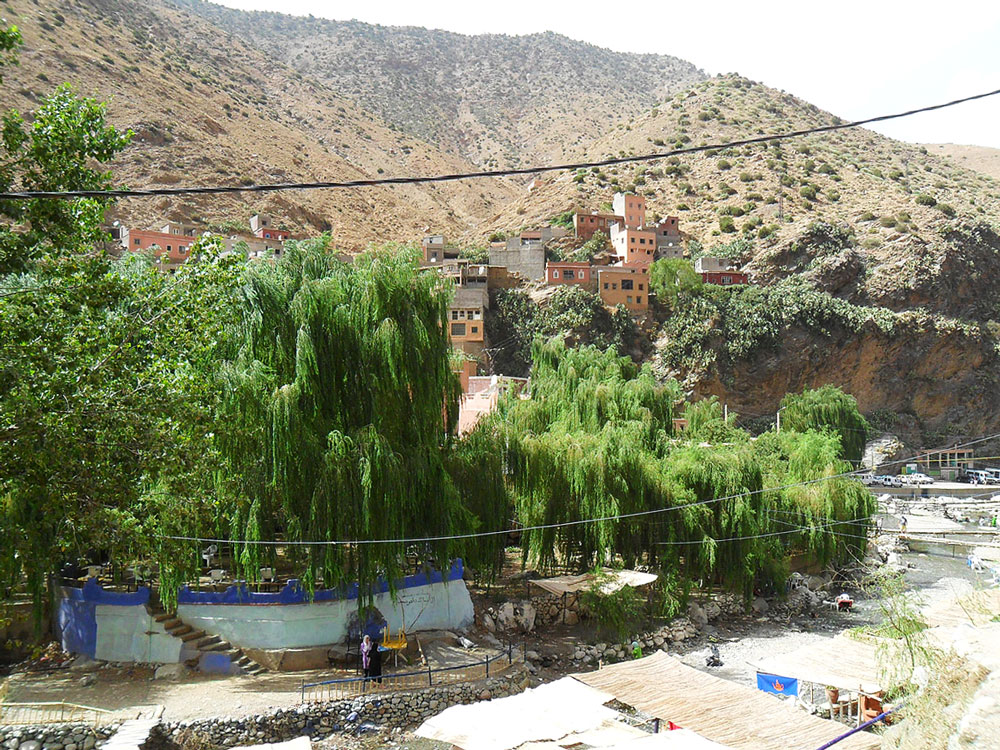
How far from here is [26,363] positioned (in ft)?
27.1

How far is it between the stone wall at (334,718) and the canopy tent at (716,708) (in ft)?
10.2

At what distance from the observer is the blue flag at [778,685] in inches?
578

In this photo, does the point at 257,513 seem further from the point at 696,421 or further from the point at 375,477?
the point at 696,421

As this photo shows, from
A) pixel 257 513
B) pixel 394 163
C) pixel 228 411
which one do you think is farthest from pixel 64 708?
pixel 394 163

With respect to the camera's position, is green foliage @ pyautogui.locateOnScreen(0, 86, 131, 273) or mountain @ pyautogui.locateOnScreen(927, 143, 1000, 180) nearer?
green foliage @ pyautogui.locateOnScreen(0, 86, 131, 273)

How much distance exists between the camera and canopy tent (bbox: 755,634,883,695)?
1232 cm

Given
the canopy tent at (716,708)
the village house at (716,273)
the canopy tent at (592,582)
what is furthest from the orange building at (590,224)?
the canopy tent at (716,708)

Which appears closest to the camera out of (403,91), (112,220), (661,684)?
(661,684)

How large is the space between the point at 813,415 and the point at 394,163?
65249mm

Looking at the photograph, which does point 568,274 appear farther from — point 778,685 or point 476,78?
point 476,78

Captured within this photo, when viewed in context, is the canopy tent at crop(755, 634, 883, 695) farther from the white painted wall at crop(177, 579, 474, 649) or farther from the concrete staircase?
the concrete staircase

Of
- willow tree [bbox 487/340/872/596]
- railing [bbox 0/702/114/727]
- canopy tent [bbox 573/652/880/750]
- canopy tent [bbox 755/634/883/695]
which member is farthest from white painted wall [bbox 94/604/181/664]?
canopy tent [bbox 755/634/883/695]

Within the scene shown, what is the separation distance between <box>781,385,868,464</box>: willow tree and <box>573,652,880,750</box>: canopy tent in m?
39.8

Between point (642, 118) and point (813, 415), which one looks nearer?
point (813, 415)
